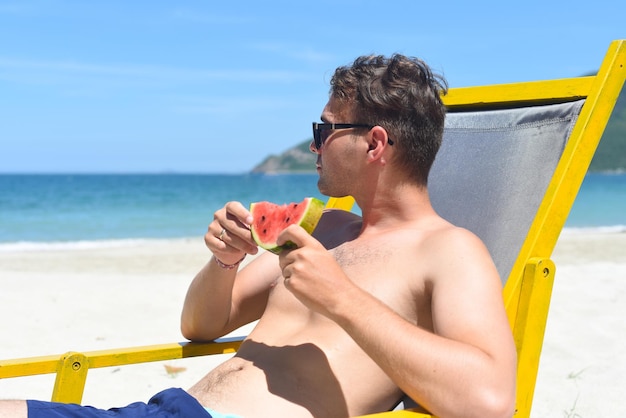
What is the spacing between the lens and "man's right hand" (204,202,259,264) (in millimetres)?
2525

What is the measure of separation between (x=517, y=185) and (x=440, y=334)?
1159 mm

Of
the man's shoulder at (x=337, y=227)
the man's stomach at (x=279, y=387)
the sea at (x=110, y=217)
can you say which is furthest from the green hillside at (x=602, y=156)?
the man's stomach at (x=279, y=387)

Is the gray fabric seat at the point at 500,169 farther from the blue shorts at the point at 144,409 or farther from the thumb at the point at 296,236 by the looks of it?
the blue shorts at the point at 144,409

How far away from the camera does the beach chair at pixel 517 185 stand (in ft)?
8.02

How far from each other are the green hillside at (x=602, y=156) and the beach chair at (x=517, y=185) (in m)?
96.9

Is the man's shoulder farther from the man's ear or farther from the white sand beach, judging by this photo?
the white sand beach

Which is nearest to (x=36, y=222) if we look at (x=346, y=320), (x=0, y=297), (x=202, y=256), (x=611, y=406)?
(x=202, y=256)

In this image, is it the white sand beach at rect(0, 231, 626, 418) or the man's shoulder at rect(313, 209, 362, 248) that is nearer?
the man's shoulder at rect(313, 209, 362, 248)

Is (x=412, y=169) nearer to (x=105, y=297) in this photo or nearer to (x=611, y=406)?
(x=611, y=406)

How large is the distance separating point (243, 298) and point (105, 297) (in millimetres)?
5818

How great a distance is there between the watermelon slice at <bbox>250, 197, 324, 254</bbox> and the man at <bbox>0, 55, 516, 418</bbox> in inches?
2.3

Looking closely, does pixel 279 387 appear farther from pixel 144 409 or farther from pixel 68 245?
pixel 68 245

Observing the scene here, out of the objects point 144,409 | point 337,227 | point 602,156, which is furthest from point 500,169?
point 602,156

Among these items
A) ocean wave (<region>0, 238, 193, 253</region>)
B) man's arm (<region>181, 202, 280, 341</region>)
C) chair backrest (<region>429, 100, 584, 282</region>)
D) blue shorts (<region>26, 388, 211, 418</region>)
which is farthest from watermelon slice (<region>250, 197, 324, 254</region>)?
ocean wave (<region>0, 238, 193, 253</region>)
